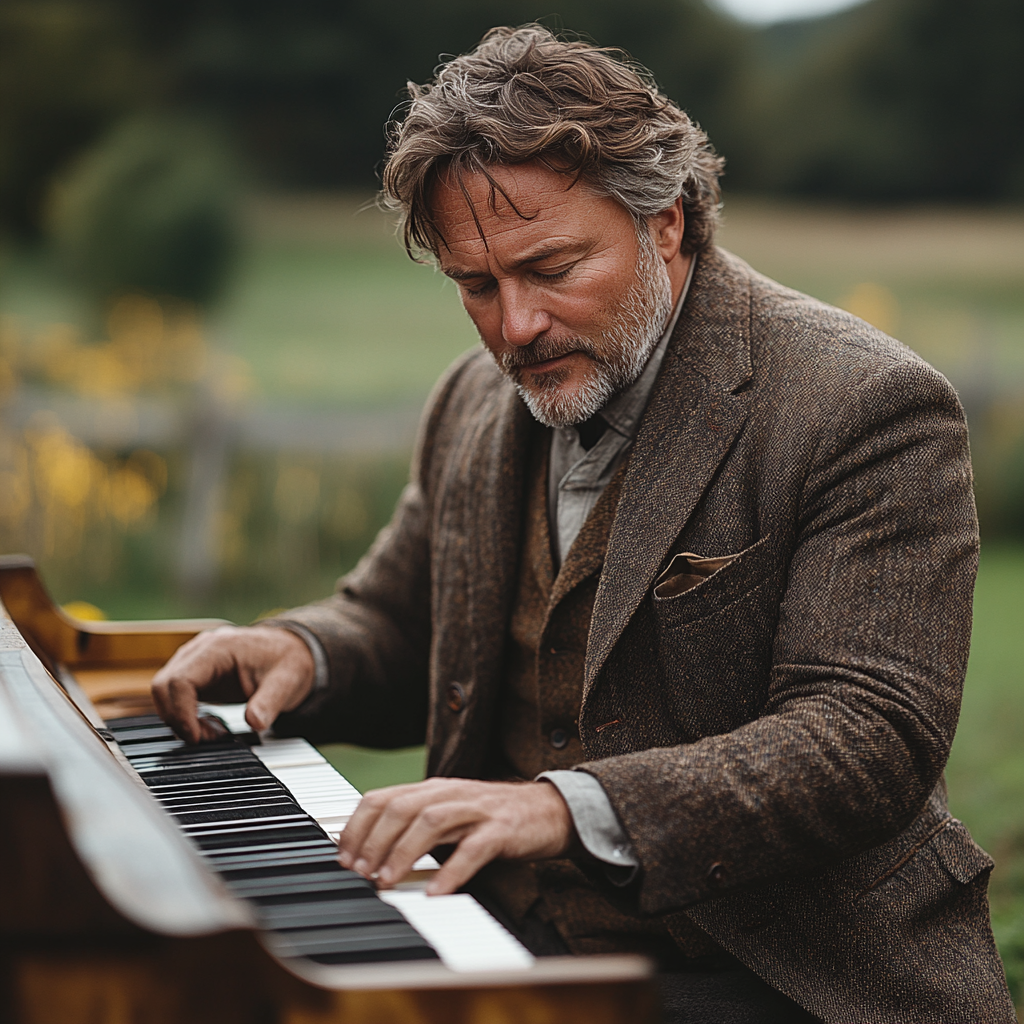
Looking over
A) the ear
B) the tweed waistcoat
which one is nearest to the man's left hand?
the tweed waistcoat

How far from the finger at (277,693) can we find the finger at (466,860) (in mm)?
754

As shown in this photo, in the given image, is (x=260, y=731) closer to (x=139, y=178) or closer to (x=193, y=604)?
(x=193, y=604)

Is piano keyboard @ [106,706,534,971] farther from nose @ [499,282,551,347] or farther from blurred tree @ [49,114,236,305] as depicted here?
blurred tree @ [49,114,236,305]

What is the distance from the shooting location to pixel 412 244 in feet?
7.34

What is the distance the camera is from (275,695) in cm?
205

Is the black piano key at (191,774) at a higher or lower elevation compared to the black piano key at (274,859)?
lower

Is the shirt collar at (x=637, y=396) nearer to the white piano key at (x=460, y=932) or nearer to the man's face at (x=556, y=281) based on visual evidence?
the man's face at (x=556, y=281)

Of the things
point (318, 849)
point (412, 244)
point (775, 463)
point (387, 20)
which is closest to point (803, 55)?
point (387, 20)

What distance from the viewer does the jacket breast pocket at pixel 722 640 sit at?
1.72m

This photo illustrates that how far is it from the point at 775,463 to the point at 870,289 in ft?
18.3

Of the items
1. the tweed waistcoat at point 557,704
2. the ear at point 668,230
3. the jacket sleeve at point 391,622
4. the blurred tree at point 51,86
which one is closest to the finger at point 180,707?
the jacket sleeve at point 391,622

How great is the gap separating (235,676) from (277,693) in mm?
92

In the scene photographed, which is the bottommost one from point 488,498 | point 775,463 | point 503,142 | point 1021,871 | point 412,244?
point 1021,871

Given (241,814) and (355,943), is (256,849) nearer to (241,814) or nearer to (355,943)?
(241,814)
